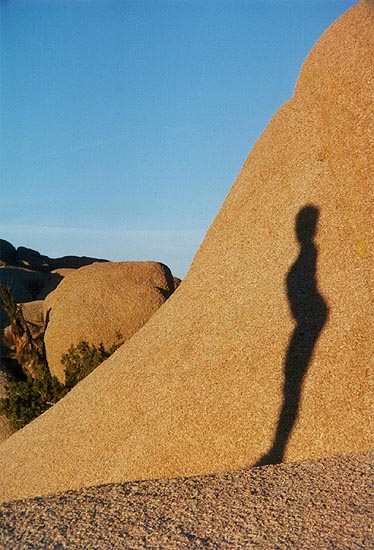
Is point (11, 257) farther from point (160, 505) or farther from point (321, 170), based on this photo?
point (160, 505)

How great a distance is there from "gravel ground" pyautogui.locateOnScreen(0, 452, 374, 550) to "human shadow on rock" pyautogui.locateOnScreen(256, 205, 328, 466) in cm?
205

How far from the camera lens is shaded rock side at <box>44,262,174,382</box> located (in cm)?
1709

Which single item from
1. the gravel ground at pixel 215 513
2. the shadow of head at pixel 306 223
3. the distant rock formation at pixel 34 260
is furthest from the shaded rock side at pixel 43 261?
the gravel ground at pixel 215 513

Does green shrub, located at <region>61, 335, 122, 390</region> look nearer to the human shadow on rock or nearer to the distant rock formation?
the human shadow on rock

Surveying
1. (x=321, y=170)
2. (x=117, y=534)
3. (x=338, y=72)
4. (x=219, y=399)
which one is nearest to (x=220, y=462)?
(x=219, y=399)

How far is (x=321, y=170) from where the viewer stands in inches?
462

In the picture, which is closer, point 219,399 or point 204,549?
point 204,549

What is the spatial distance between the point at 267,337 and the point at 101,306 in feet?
23.4

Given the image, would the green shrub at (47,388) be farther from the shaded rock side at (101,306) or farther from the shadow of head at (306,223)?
the shadow of head at (306,223)

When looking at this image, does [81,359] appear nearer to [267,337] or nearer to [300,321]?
[267,337]

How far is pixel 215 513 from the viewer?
680 cm

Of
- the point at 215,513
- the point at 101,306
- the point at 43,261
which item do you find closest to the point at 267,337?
the point at 215,513

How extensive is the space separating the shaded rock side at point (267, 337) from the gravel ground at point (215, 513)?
7.31ft

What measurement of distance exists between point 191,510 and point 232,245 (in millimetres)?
5954
